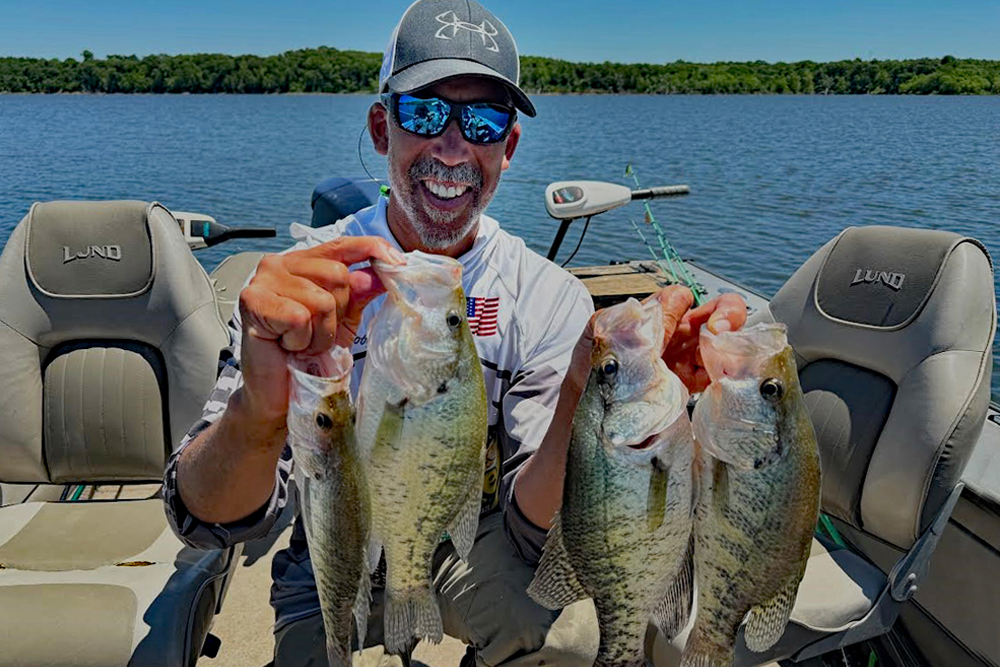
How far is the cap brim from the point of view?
199 cm

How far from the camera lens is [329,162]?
2564 centimetres

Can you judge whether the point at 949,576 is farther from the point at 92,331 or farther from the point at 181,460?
the point at 92,331

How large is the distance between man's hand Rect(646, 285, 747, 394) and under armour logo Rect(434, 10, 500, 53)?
1062 mm

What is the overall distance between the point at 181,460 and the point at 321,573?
572 millimetres

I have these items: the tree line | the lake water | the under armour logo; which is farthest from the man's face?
the tree line

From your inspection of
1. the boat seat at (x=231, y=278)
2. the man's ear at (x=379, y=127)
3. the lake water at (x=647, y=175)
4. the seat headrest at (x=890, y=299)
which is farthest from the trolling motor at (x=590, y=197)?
the lake water at (x=647, y=175)

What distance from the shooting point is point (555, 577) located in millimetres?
1535

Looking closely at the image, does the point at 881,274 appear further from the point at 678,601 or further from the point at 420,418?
the point at 420,418

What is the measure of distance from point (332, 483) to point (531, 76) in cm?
8266

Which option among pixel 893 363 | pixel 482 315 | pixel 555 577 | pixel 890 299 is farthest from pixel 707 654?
pixel 890 299

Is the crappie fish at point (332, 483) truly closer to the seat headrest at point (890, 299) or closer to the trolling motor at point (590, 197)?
the seat headrest at point (890, 299)

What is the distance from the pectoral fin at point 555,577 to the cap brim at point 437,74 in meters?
1.22

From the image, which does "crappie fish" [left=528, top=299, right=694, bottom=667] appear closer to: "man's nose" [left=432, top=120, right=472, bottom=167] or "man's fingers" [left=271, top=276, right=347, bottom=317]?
"man's fingers" [left=271, top=276, right=347, bottom=317]

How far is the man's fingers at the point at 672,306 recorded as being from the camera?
144 cm
